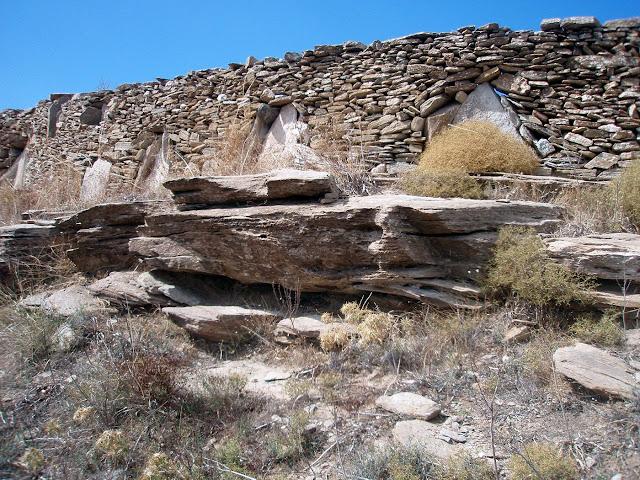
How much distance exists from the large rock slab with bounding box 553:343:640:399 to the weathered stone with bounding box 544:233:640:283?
82 cm

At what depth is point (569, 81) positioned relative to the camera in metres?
6.41

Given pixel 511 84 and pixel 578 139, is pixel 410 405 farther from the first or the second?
pixel 511 84

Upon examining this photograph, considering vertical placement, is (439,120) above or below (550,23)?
below

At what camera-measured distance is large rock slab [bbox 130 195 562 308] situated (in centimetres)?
417

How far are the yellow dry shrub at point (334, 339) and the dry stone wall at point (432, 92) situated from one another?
12.8 ft

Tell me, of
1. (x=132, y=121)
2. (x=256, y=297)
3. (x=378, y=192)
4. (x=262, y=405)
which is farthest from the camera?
(x=132, y=121)

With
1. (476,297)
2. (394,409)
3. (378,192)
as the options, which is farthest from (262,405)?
(378,192)

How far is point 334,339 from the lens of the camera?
3959 mm

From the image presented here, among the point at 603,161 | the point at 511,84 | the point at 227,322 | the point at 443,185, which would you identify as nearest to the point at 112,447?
the point at 227,322

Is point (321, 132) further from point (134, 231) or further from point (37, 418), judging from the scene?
point (37, 418)

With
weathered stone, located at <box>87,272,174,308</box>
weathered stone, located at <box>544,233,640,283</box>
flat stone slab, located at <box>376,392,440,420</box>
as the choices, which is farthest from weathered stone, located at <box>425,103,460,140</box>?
weathered stone, located at <box>87,272,174,308</box>

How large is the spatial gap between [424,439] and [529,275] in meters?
1.94

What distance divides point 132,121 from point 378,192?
7792 millimetres

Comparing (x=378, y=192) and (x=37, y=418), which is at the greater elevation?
(x=378, y=192)
